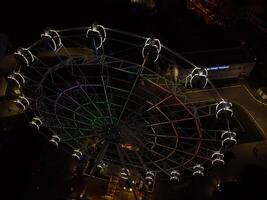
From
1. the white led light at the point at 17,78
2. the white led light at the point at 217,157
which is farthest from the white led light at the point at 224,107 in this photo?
the white led light at the point at 17,78

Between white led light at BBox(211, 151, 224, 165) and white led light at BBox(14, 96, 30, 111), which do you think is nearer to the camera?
white led light at BBox(211, 151, 224, 165)

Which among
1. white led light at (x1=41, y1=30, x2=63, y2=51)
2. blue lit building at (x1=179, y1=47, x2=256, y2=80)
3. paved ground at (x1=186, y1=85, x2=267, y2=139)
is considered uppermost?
blue lit building at (x1=179, y1=47, x2=256, y2=80)

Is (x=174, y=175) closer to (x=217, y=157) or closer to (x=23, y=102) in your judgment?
(x=217, y=157)

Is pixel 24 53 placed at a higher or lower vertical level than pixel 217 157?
higher

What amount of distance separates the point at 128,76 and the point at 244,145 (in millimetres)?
15560

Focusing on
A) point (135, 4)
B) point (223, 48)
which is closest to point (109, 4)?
point (135, 4)

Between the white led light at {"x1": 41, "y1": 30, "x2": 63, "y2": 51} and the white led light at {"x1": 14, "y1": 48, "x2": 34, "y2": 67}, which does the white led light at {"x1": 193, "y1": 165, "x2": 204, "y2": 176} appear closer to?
the white led light at {"x1": 41, "y1": 30, "x2": 63, "y2": 51}

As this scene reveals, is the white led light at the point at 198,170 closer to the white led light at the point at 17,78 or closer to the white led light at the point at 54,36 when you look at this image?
the white led light at the point at 54,36

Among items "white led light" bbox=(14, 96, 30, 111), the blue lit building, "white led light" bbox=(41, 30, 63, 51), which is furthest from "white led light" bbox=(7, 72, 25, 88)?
the blue lit building

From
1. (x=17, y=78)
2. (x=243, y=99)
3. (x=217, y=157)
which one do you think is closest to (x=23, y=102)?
(x=17, y=78)

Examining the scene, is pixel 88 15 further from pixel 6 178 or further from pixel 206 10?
pixel 6 178

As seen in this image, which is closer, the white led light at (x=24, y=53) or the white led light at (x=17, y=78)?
the white led light at (x=24, y=53)

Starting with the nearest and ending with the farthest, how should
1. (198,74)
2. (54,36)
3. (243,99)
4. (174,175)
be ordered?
1. (198,74)
2. (54,36)
3. (174,175)
4. (243,99)

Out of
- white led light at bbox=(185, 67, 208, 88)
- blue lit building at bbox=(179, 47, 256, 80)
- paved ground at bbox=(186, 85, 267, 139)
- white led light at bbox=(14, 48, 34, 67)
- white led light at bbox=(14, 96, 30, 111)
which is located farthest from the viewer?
blue lit building at bbox=(179, 47, 256, 80)
